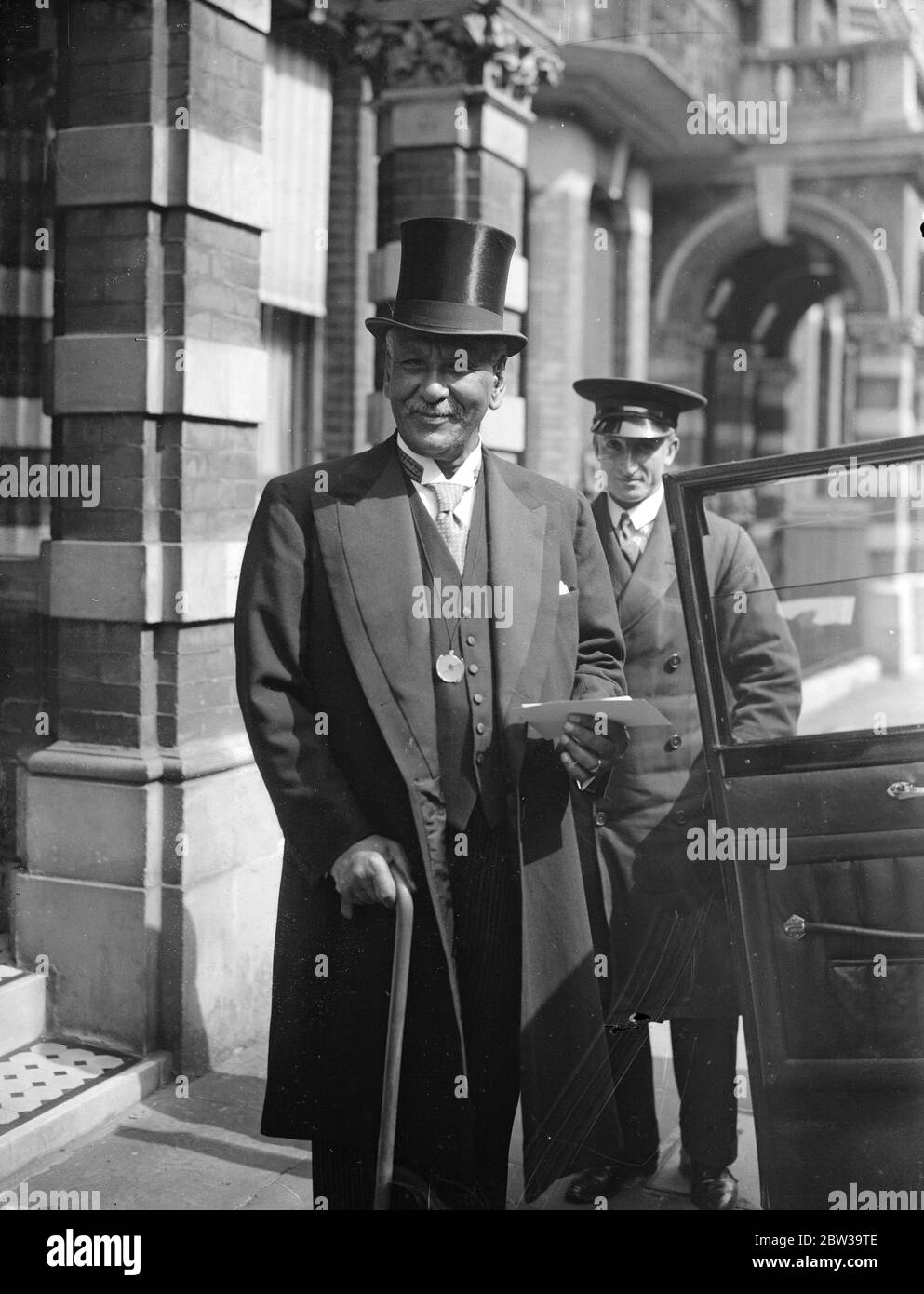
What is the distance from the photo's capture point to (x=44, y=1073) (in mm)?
4266

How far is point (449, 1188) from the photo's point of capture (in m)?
3.27

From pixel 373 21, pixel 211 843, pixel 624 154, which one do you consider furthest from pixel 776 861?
pixel 624 154

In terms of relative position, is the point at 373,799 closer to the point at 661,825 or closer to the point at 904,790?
the point at 661,825

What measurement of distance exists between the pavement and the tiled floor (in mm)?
151

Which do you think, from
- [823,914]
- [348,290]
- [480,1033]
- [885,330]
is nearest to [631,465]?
[823,914]

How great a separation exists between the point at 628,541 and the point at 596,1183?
5.91 feet

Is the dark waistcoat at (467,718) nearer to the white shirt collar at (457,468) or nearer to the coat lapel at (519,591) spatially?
the coat lapel at (519,591)

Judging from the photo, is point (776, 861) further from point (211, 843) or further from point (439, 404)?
point (211, 843)

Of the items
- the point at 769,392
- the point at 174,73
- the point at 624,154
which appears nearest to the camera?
the point at 174,73

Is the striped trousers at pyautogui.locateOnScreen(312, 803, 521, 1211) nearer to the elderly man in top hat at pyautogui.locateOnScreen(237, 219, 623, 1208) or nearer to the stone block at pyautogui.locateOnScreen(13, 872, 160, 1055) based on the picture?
the elderly man in top hat at pyautogui.locateOnScreen(237, 219, 623, 1208)

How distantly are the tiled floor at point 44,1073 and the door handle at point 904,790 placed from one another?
8.31 ft

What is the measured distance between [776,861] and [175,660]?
2159 mm

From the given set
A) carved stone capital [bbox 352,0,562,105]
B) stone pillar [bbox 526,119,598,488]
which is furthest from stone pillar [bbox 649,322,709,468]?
carved stone capital [bbox 352,0,562,105]

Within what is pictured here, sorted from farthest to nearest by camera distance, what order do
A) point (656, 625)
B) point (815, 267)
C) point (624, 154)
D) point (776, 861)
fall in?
point (815, 267) < point (624, 154) < point (656, 625) < point (776, 861)
